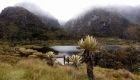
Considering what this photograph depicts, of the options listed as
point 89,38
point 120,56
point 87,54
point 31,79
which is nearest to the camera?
point 31,79

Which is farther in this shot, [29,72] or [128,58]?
[128,58]

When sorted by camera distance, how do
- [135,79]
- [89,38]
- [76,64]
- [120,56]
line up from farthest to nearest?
[120,56] → [135,79] → [76,64] → [89,38]

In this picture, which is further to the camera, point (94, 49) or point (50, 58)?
point (50, 58)

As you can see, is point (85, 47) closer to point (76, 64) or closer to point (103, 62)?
point (76, 64)

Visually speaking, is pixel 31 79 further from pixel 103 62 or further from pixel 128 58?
pixel 128 58

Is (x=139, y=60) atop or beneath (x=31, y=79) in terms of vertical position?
beneath

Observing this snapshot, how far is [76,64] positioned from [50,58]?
1069 centimetres

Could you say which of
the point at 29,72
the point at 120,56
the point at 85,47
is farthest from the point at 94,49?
the point at 120,56

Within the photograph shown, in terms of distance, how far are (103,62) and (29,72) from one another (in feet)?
195

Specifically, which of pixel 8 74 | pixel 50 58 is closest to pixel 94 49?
pixel 8 74

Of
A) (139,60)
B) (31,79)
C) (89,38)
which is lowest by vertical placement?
(139,60)

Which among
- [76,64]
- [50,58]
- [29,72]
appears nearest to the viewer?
[29,72]

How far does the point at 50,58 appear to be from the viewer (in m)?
32.1

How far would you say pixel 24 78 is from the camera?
8305 millimetres
